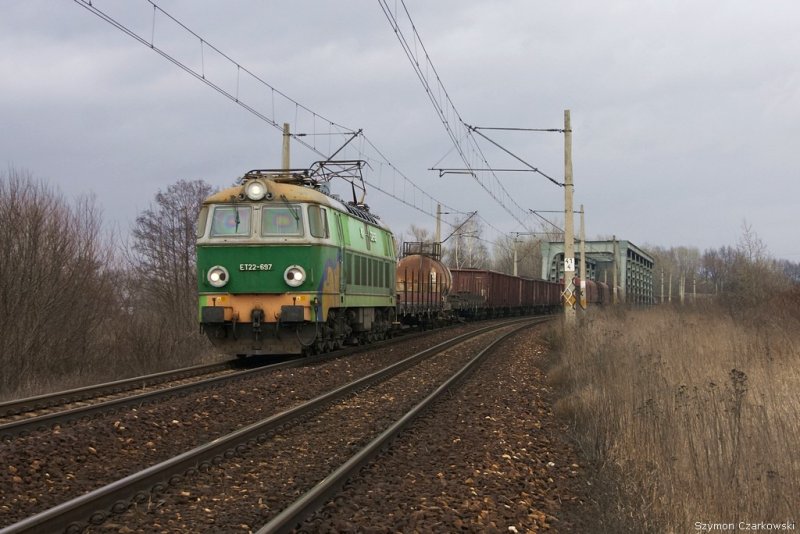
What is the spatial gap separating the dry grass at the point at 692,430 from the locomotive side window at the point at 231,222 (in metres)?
6.84

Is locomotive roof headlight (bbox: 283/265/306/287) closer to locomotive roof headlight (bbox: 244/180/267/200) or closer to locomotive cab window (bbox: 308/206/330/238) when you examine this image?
locomotive cab window (bbox: 308/206/330/238)

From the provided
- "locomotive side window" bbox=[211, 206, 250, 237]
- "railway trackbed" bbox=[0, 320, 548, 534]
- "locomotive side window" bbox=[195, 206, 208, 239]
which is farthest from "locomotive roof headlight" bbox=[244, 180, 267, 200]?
"railway trackbed" bbox=[0, 320, 548, 534]

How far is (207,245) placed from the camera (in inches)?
562

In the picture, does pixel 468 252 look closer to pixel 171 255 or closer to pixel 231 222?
pixel 171 255

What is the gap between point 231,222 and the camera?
47.3 feet

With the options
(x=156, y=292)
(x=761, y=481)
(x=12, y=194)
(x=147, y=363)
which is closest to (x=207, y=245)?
(x=147, y=363)

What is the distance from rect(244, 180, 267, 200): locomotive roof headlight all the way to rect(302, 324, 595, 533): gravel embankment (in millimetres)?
6515

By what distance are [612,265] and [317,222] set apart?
71.4 metres

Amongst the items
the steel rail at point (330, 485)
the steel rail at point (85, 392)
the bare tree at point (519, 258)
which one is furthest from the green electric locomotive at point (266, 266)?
the bare tree at point (519, 258)

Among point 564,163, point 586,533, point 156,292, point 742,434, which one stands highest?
point 564,163

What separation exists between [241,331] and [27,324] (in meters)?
4.25

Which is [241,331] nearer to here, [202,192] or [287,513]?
[287,513]

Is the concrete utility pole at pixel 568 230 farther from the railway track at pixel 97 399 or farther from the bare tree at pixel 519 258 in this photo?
the bare tree at pixel 519 258

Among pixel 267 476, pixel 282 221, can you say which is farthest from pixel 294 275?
pixel 267 476
